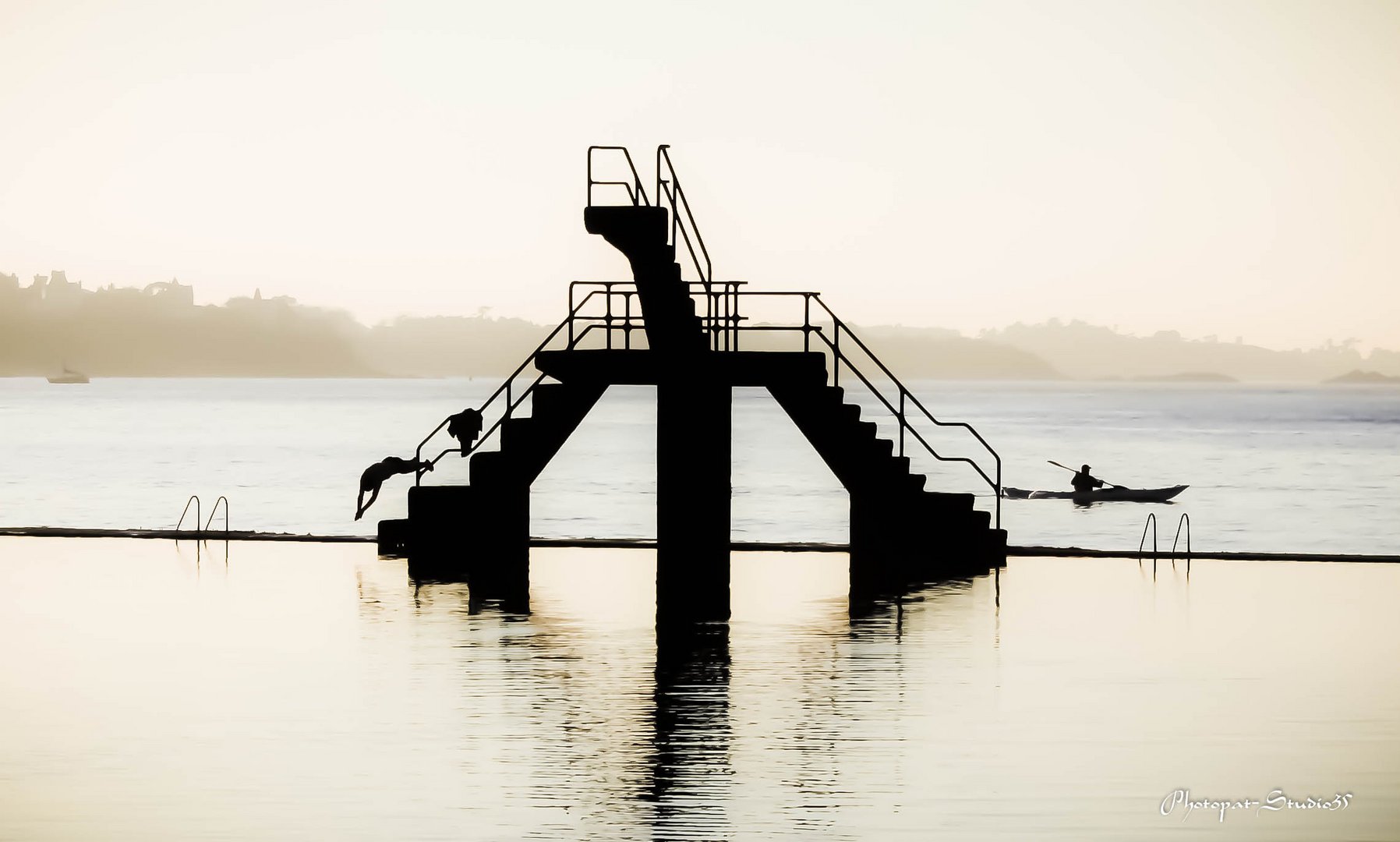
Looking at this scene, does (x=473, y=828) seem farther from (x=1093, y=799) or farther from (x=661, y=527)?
(x=661, y=527)

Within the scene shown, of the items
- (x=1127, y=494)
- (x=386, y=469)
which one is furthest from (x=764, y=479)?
(x=386, y=469)

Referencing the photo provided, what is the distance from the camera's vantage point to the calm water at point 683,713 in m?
10.8

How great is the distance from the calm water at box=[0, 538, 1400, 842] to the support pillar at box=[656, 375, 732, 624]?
0.60 meters

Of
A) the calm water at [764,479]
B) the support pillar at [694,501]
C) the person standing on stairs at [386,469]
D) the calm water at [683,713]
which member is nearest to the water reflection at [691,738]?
the calm water at [683,713]

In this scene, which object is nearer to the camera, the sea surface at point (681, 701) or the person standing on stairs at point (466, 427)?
the sea surface at point (681, 701)

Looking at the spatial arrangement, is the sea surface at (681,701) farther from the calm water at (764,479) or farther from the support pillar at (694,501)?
the calm water at (764,479)

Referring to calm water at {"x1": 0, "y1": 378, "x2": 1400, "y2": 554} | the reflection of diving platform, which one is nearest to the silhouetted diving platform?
the reflection of diving platform

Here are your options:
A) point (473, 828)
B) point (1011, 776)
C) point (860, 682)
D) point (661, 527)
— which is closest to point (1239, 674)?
point (860, 682)

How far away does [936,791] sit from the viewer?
37.4ft

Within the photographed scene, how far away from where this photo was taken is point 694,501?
2053cm

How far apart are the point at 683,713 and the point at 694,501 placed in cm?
681

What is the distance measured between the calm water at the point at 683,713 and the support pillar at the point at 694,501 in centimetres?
60

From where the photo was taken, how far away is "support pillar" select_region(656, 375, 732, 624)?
2045 centimetres

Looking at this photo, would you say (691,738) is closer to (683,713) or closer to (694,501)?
(683,713)
